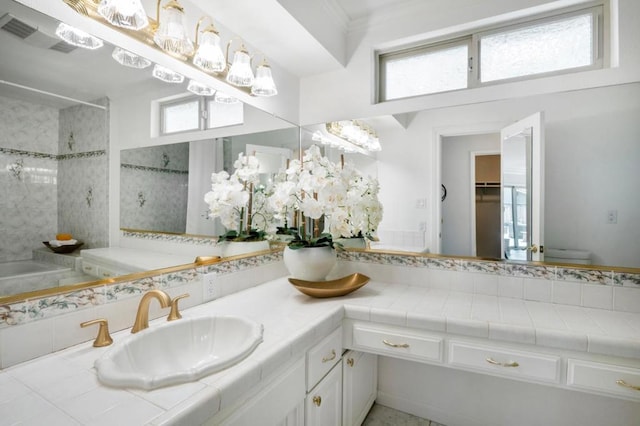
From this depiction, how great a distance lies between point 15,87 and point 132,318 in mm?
810

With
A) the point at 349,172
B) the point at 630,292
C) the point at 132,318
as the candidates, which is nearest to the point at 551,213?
the point at 630,292

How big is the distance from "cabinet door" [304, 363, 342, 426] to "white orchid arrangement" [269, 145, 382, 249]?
69cm

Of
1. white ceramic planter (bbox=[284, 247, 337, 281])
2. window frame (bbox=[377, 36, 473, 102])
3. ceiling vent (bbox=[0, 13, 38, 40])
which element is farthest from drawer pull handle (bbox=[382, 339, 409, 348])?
ceiling vent (bbox=[0, 13, 38, 40])

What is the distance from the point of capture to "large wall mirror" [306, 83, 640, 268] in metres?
1.46

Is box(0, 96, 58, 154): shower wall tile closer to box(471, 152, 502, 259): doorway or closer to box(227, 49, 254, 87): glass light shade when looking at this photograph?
box(227, 49, 254, 87): glass light shade

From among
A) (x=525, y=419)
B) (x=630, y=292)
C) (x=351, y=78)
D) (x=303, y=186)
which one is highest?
(x=351, y=78)

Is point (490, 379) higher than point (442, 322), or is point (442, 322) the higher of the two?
point (442, 322)

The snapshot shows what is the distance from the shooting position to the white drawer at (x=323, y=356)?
3.93ft

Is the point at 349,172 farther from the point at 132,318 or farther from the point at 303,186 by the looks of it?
the point at 132,318

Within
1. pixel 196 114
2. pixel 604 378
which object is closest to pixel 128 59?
pixel 196 114

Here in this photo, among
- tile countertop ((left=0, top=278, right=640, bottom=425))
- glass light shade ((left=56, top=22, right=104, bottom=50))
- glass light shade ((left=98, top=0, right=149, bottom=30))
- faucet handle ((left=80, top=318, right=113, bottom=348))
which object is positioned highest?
glass light shade ((left=98, top=0, right=149, bottom=30))

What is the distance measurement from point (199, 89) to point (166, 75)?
0.57 feet

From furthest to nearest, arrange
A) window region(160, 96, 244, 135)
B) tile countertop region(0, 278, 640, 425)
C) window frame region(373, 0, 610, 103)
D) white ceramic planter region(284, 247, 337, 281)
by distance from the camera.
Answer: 1. white ceramic planter region(284, 247, 337, 281)
2. window frame region(373, 0, 610, 103)
3. window region(160, 96, 244, 135)
4. tile countertop region(0, 278, 640, 425)

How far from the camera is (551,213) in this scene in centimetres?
158
